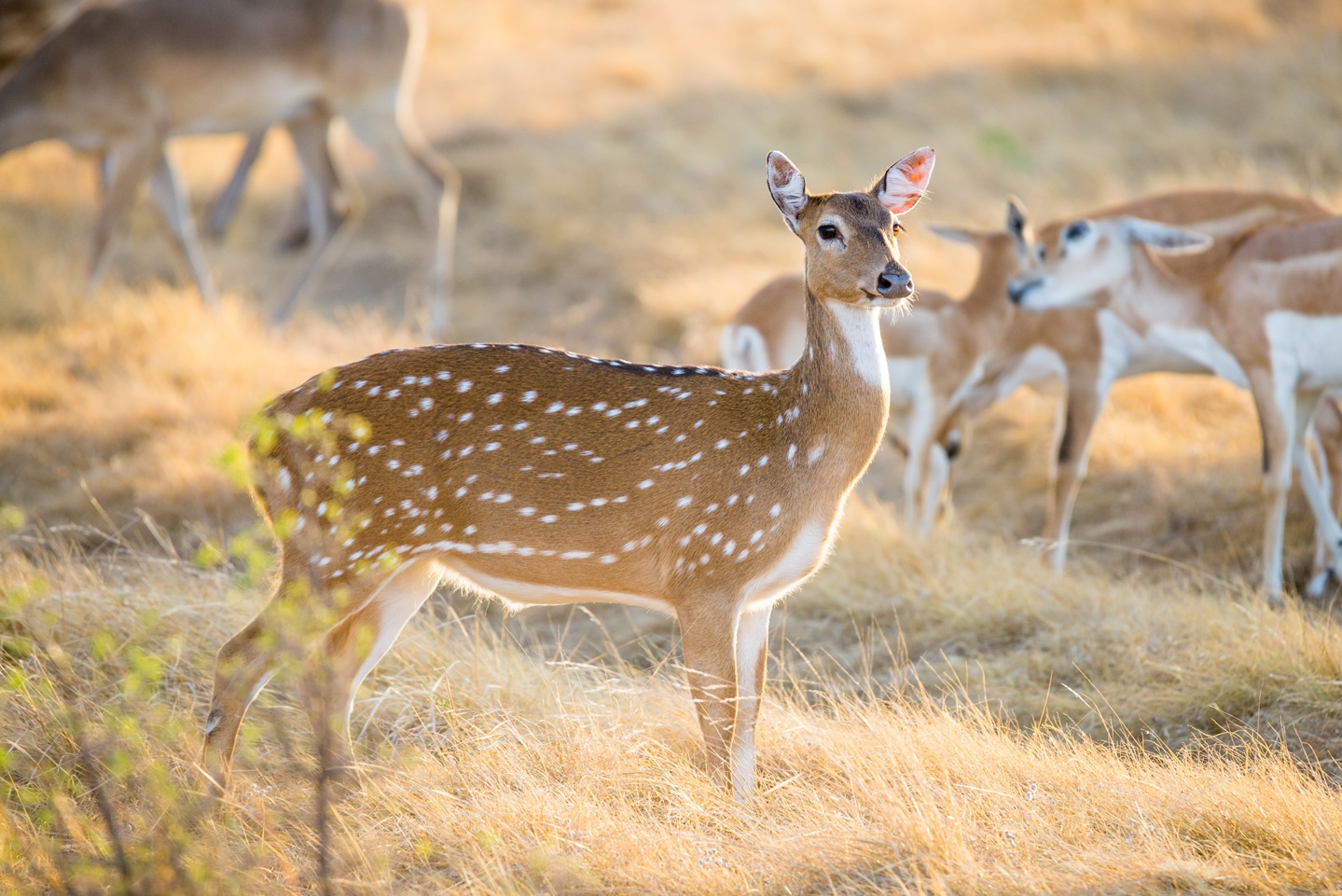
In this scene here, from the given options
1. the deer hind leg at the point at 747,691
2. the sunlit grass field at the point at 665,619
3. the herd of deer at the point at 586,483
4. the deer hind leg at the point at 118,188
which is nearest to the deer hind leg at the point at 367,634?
the herd of deer at the point at 586,483

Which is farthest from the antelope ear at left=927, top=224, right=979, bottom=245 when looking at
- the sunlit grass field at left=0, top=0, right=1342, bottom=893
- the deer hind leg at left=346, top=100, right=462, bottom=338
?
the deer hind leg at left=346, top=100, right=462, bottom=338

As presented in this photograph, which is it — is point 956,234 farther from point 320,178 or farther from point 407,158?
point 320,178

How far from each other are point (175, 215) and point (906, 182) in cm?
758

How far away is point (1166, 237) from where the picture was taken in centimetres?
711

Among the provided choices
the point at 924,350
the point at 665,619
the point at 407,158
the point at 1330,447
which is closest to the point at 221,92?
the point at 407,158

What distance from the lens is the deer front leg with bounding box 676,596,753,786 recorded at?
4062mm

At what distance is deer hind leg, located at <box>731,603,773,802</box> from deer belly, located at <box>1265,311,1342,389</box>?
3588 mm

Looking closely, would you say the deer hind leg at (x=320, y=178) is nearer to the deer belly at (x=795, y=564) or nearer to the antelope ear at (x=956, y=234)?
the antelope ear at (x=956, y=234)

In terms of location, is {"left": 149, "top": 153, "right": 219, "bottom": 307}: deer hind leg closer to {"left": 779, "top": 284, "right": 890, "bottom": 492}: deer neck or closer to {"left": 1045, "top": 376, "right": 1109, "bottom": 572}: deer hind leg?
{"left": 1045, "top": 376, "right": 1109, "bottom": 572}: deer hind leg

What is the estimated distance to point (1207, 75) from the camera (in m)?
15.3

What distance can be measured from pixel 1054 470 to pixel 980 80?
9552 mm

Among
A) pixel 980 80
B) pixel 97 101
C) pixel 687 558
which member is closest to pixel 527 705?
pixel 687 558

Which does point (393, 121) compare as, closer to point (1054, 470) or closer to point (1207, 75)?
point (1054, 470)

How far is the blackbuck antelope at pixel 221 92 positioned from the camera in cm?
980
